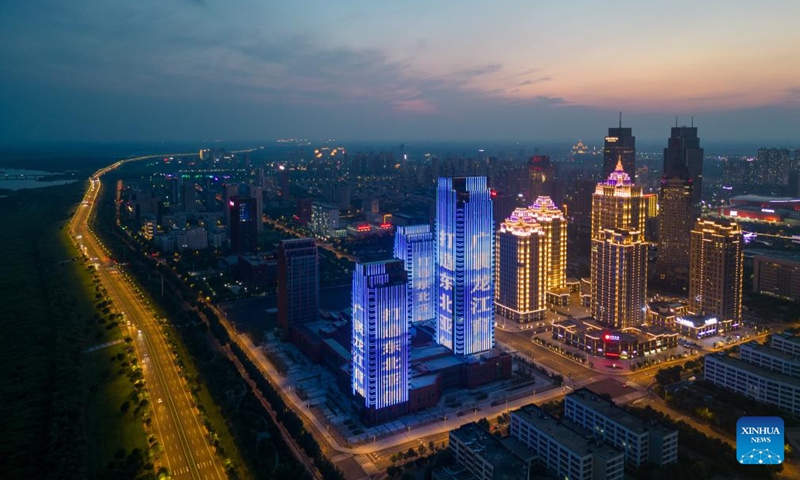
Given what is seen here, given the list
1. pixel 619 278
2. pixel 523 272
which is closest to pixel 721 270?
pixel 619 278

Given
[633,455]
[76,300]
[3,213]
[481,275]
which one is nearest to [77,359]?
[76,300]

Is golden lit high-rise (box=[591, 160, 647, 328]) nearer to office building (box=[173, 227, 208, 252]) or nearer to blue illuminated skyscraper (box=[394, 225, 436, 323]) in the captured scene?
blue illuminated skyscraper (box=[394, 225, 436, 323])

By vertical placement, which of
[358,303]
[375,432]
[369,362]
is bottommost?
[375,432]

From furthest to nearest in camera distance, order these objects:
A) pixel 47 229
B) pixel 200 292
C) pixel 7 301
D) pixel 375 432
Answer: pixel 47 229, pixel 200 292, pixel 7 301, pixel 375 432

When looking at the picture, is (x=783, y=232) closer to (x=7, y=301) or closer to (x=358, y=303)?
(x=358, y=303)

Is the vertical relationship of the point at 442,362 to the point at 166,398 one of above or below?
above

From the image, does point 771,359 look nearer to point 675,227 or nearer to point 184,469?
point 675,227

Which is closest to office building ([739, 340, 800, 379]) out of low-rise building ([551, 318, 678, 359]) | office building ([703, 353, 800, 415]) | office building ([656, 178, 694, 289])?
office building ([703, 353, 800, 415])
